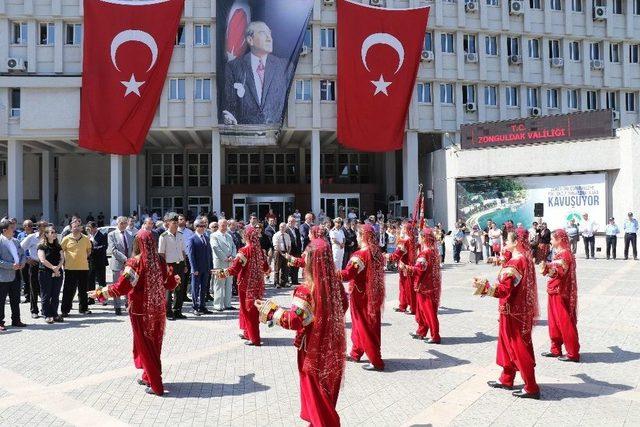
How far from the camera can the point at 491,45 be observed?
3522 cm

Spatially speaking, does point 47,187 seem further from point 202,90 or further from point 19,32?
point 202,90

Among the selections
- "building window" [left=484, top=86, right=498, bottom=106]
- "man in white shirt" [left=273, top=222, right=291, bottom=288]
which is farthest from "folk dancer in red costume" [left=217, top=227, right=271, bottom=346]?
"building window" [left=484, top=86, right=498, bottom=106]

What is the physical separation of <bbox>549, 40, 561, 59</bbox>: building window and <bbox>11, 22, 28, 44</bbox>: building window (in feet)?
107

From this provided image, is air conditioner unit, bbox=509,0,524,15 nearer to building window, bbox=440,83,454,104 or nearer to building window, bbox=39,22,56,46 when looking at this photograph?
building window, bbox=440,83,454,104

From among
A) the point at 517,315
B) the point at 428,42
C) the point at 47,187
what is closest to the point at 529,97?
the point at 428,42

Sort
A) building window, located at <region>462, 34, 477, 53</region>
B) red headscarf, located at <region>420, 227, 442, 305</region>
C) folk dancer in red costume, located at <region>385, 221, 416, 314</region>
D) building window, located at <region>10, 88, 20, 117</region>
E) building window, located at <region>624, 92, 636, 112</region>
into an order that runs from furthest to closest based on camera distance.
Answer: building window, located at <region>624, 92, 636, 112</region>, building window, located at <region>462, 34, 477, 53</region>, building window, located at <region>10, 88, 20, 117</region>, folk dancer in red costume, located at <region>385, 221, 416, 314</region>, red headscarf, located at <region>420, 227, 442, 305</region>

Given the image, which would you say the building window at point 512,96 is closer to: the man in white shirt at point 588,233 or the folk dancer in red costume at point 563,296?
the man in white shirt at point 588,233

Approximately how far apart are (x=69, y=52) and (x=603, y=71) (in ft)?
112

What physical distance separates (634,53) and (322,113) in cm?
2352

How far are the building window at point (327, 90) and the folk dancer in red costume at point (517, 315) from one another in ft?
88.1

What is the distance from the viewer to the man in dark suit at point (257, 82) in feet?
93.5

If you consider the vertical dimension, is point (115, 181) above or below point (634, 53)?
below

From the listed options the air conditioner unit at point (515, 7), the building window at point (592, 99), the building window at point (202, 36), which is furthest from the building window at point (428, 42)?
the building window at point (202, 36)

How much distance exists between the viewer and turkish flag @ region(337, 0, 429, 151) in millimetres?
29031
